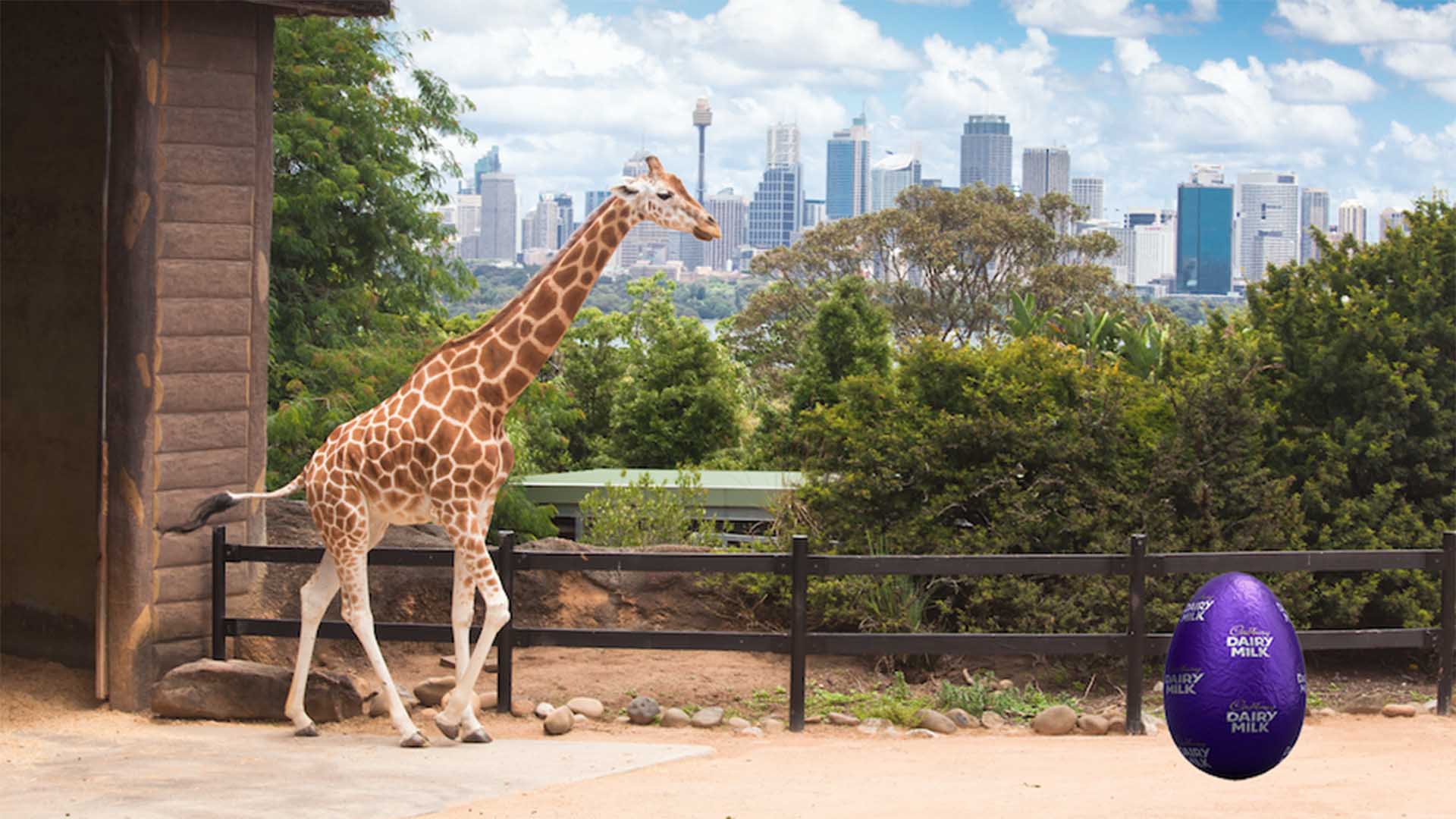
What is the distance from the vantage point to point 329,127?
17547mm

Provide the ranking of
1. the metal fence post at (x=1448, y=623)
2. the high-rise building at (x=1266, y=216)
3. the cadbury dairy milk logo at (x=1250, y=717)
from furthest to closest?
the high-rise building at (x=1266, y=216)
the metal fence post at (x=1448, y=623)
the cadbury dairy milk logo at (x=1250, y=717)

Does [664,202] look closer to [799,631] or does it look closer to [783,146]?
[799,631]

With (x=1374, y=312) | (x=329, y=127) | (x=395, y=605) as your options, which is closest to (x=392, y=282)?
(x=329, y=127)

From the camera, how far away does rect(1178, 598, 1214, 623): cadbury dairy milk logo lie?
5609 millimetres

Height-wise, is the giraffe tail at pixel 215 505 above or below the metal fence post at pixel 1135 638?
above

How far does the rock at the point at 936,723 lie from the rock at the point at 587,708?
1.88m

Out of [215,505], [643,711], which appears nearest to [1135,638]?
[643,711]

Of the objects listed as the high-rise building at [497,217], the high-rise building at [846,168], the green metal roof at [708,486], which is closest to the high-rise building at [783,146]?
the high-rise building at [846,168]

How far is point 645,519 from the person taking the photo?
14.3 metres

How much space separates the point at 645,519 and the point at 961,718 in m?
5.39

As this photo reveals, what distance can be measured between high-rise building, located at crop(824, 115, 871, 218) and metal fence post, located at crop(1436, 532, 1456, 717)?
108 m

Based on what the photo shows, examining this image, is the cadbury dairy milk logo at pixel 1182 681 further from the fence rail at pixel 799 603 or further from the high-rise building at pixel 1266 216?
the high-rise building at pixel 1266 216

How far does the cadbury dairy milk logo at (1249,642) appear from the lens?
546 cm

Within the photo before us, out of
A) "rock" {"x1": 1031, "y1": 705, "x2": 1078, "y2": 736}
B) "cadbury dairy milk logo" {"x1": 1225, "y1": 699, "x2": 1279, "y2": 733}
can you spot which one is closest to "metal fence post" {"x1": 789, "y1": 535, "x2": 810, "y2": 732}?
"rock" {"x1": 1031, "y1": 705, "x2": 1078, "y2": 736}
